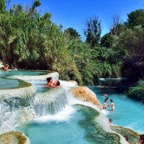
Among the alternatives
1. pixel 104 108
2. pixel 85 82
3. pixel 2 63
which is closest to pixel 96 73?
pixel 85 82

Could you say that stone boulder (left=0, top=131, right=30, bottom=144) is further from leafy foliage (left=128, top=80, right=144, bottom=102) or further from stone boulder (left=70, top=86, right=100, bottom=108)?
leafy foliage (left=128, top=80, right=144, bottom=102)

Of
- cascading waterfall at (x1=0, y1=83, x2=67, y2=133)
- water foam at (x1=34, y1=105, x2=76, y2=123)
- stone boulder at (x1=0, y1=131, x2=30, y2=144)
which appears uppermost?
cascading waterfall at (x1=0, y1=83, x2=67, y2=133)

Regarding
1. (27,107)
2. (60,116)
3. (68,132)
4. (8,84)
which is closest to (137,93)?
(60,116)

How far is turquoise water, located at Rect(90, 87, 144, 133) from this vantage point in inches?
645

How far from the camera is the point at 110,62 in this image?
122 feet

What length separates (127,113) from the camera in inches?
747

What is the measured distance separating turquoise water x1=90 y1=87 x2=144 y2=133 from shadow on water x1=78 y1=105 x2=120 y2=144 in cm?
324

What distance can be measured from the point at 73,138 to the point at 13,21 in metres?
17.0

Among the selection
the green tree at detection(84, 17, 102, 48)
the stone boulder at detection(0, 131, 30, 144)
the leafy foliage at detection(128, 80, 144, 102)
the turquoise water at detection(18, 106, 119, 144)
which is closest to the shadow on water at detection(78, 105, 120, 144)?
the turquoise water at detection(18, 106, 119, 144)

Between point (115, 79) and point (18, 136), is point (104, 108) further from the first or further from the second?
point (115, 79)

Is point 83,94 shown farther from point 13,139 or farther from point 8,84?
point 13,139

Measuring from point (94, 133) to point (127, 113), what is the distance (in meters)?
8.23

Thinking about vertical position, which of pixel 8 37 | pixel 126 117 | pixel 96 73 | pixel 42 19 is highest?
pixel 42 19

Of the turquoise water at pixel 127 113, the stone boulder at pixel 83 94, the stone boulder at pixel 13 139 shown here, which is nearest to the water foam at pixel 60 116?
the stone boulder at pixel 83 94
